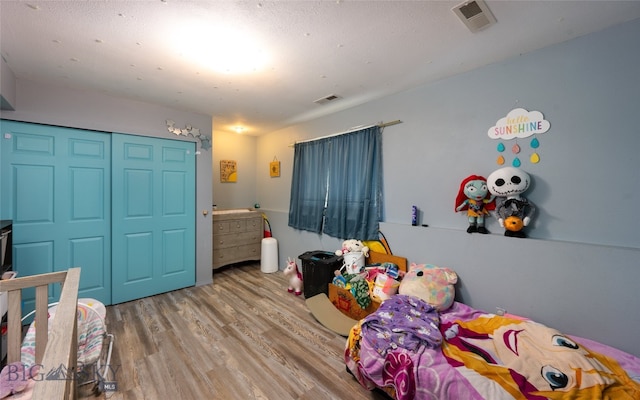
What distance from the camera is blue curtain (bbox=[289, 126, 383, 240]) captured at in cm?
279

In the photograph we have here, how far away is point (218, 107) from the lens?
10.00ft

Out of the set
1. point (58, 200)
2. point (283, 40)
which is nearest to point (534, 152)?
point (283, 40)

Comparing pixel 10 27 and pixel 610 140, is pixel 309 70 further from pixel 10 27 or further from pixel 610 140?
pixel 610 140

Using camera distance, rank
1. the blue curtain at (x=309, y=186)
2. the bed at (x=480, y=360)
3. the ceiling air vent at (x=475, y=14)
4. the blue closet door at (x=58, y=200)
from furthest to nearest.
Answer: the blue curtain at (x=309, y=186) < the blue closet door at (x=58, y=200) < the ceiling air vent at (x=475, y=14) < the bed at (x=480, y=360)

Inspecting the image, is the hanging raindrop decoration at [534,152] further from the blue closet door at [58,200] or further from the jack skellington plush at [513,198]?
the blue closet door at [58,200]

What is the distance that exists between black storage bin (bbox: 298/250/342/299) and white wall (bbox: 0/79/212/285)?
148cm

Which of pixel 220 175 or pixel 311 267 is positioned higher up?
pixel 220 175

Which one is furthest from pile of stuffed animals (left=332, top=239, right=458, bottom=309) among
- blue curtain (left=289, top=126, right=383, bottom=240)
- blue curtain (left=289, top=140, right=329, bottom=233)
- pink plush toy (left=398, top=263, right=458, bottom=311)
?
blue curtain (left=289, top=140, right=329, bottom=233)

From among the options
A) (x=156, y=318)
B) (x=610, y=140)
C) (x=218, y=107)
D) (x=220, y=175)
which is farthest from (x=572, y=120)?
(x=220, y=175)

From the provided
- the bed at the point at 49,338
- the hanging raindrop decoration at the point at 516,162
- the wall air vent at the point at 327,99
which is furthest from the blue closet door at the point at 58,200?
the hanging raindrop decoration at the point at 516,162

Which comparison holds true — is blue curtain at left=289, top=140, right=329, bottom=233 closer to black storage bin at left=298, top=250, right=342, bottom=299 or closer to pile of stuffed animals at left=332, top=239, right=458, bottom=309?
black storage bin at left=298, top=250, right=342, bottom=299

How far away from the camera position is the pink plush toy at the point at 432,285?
1.96 m

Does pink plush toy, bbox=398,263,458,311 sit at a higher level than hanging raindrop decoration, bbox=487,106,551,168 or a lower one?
lower

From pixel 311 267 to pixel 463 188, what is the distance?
176 centimetres
